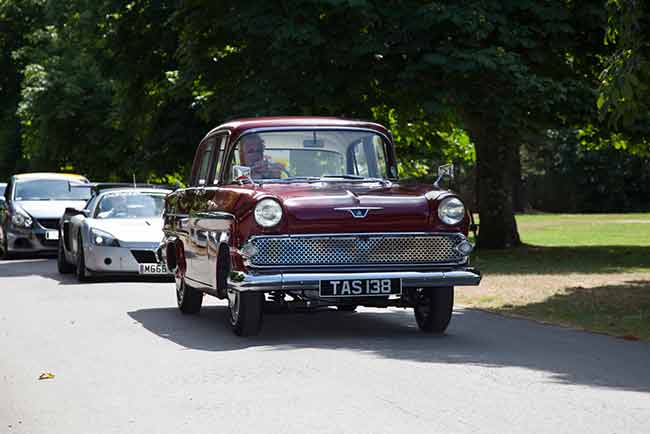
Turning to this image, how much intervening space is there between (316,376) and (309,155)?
150 inches

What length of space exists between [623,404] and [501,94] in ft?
53.1

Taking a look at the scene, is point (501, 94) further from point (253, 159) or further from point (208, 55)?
point (253, 159)

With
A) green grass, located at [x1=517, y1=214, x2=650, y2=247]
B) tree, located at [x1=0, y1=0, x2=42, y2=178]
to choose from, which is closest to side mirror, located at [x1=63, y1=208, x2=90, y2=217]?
green grass, located at [x1=517, y1=214, x2=650, y2=247]

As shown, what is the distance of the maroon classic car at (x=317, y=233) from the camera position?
10.9 metres

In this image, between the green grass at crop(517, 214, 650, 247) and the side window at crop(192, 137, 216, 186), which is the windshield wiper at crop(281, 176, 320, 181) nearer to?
the side window at crop(192, 137, 216, 186)

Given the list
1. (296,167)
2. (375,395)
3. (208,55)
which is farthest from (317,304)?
(208,55)

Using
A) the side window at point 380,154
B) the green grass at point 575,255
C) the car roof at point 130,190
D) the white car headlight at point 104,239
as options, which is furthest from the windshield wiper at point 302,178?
the green grass at point 575,255

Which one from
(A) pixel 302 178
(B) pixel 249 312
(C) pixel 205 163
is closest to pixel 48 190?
(C) pixel 205 163

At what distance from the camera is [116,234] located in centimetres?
1872

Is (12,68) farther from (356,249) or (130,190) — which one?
(356,249)

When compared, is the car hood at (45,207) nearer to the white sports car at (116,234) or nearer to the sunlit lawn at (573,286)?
the white sports car at (116,234)

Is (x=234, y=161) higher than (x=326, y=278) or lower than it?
higher

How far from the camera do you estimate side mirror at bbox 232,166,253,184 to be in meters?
11.8

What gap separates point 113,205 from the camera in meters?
20.0
